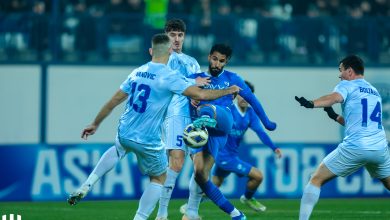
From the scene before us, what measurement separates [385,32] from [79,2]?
5906 mm

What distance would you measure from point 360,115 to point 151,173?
253 cm

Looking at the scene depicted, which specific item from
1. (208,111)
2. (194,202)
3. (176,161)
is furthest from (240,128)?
(208,111)

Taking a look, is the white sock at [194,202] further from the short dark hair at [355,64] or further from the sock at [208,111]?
the short dark hair at [355,64]

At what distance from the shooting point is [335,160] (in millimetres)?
11633

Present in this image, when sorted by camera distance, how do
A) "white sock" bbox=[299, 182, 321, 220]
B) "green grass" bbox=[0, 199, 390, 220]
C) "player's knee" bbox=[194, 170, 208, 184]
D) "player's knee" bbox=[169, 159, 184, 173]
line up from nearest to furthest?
"white sock" bbox=[299, 182, 321, 220], "player's knee" bbox=[194, 170, 208, 184], "player's knee" bbox=[169, 159, 184, 173], "green grass" bbox=[0, 199, 390, 220]

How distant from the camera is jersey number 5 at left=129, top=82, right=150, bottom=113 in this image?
10945 mm

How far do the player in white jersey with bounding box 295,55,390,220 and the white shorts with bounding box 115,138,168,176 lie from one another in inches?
66.0

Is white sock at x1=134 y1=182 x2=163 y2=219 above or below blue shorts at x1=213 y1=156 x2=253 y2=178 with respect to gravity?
above

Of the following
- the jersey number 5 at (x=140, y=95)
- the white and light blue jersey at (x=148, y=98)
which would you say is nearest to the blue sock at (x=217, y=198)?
the white and light blue jersey at (x=148, y=98)

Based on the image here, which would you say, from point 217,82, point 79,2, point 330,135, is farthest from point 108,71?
point 217,82

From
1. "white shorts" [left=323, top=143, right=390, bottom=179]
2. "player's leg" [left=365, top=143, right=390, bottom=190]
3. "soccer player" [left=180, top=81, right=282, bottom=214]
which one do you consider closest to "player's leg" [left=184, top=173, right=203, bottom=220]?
"white shorts" [left=323, top=143, right=390, bottom=179]

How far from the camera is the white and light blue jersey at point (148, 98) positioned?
10906 mm

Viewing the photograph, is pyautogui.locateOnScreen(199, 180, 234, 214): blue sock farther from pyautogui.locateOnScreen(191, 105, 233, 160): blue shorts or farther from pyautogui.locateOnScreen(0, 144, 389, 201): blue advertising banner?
pyautogui.locateOnScreen(0, 144, 389, 201): blue advertising banner

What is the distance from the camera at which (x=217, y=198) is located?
11.9 meters
